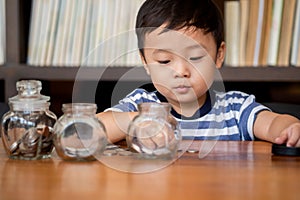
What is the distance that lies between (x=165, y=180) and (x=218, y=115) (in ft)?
2.64

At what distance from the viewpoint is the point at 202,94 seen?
1.40m

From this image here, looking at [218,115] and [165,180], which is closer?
[165,180]

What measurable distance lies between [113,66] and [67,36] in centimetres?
19

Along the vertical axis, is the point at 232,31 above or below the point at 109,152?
above

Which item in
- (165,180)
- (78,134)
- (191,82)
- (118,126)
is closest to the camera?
(165,180)

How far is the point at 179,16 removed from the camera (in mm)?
1352

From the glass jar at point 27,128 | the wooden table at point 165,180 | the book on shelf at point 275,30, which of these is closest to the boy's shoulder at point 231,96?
the book on shelf at point 275,30

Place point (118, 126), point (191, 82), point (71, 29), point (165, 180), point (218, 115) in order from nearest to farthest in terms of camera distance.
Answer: point (165, 180), point (118, 126), point (191, 82), point (218, 115), point (71, 29)

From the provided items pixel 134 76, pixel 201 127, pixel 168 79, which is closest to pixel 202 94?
pixel 201 127

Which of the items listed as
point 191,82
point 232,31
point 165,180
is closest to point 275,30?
point 232,31

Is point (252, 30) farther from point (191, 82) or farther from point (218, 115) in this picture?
point (191, 82)

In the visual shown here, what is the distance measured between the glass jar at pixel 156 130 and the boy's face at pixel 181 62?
1.07ft

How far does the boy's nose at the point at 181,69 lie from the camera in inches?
45.8

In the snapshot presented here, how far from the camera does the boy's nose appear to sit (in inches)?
45.8
